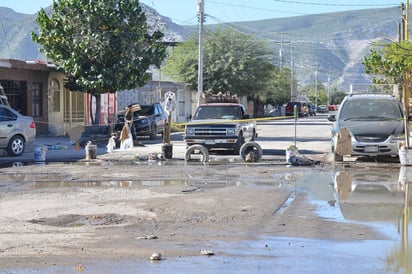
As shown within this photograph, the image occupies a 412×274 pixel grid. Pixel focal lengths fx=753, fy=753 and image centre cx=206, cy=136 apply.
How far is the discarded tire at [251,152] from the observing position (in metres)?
22.3

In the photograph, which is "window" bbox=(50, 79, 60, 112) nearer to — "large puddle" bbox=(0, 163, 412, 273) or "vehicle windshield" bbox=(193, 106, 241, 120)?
"vehicle windshield" bbox=(193, 106, 241, 120)

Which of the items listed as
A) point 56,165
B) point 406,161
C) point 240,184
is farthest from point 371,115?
point 56,165

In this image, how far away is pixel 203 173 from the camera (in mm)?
19312

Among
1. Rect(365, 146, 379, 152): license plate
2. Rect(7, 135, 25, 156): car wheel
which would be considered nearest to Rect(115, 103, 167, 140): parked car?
Rect(7, 135, 25, 156): car wheel

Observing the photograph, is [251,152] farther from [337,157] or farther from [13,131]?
[13,131]

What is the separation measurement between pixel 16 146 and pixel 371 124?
449 inches

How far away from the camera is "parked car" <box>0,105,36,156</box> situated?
950 inches

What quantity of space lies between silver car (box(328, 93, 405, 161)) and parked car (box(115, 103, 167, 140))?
14.0 meters

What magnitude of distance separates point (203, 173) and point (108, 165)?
368cm

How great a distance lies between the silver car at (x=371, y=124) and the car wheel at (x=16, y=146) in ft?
33.3

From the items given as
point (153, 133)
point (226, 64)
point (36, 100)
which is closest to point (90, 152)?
point (153, 133)

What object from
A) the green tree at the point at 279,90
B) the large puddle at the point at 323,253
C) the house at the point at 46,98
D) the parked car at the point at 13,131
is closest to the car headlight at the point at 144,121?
the house at the point at 46,98

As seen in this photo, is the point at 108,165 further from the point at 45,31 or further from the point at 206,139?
the point at 45,31

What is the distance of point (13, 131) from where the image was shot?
24391mm
